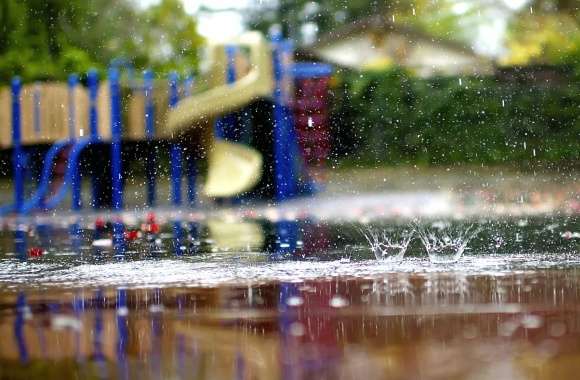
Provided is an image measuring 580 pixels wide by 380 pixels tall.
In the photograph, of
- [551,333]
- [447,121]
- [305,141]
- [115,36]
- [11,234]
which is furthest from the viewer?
[115,36]

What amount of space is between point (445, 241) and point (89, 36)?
51.1ft

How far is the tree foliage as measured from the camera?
17.8 metres

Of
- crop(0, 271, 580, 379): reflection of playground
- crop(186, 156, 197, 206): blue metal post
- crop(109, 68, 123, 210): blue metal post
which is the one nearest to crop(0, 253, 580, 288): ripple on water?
crop(0, 271, 580, 379): reflection of playground

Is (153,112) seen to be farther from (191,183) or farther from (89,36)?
(89,36)

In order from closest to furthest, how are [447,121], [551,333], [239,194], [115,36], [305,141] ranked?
[551,333]
[239,194]
[447,121]
[305,141]
[115,36]

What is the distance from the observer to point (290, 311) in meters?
3.08

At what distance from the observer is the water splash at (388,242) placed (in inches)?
196

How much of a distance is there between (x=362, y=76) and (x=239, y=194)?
4373 mm

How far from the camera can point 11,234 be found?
7848 mm

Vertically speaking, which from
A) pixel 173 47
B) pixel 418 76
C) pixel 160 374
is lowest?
pixel 160 374

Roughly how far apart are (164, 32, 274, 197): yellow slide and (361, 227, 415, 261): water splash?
462 cm

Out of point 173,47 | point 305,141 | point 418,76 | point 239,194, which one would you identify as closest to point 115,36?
point 173,47

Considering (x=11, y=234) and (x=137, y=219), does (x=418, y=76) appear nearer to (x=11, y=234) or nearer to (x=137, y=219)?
(x=137, y=219)

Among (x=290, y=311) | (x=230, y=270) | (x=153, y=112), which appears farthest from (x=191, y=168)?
(x=290, y=311)
